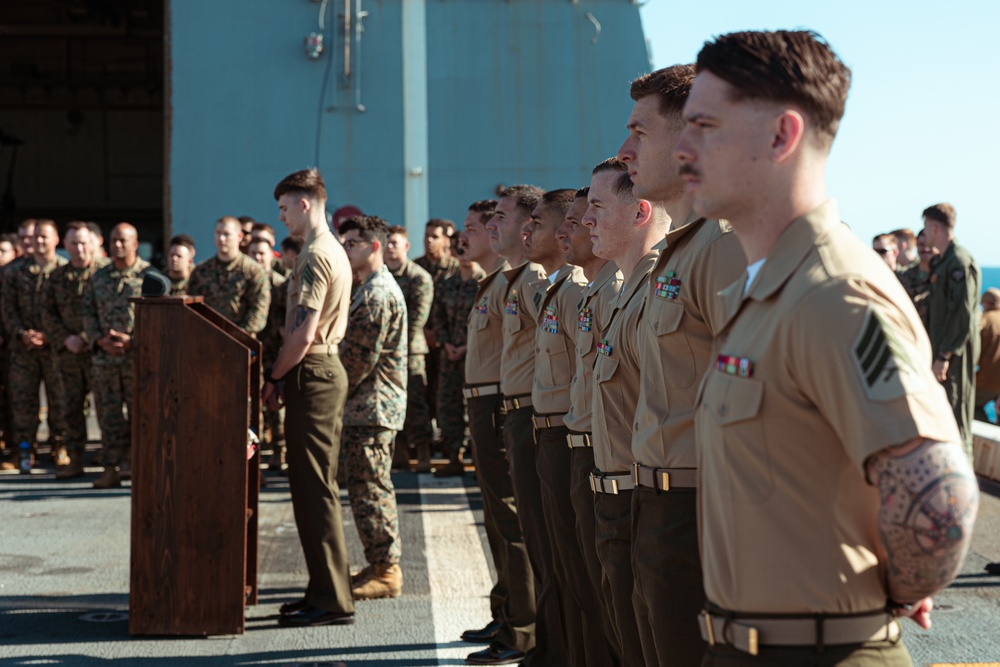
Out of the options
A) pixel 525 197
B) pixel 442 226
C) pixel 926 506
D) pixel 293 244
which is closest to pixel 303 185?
pixel 525 197

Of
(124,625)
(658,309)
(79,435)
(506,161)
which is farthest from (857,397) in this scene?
(506,161)

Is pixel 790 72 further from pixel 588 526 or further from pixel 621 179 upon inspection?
pixel 588 526

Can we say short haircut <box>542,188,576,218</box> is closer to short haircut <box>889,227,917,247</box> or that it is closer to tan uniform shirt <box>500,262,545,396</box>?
tan uniform shirt <box>500,262,545,396</box>

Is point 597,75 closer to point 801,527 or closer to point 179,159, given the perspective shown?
point 179,159

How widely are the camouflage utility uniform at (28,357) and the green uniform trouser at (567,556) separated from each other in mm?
6234

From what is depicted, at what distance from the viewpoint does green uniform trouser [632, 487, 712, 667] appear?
232cm

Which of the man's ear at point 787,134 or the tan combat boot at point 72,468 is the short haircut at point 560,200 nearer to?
the man's ear at point 787,134

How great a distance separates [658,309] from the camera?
8.05 ft

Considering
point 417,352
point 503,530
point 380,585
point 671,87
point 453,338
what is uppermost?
point 671,87

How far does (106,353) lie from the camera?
8.41m

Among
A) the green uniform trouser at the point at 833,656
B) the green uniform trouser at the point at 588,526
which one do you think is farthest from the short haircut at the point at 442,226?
the green uniform trouser at the point at 833,656

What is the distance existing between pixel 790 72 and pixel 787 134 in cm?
9

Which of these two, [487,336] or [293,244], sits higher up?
[293,244]

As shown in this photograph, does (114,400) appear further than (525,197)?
Yes
